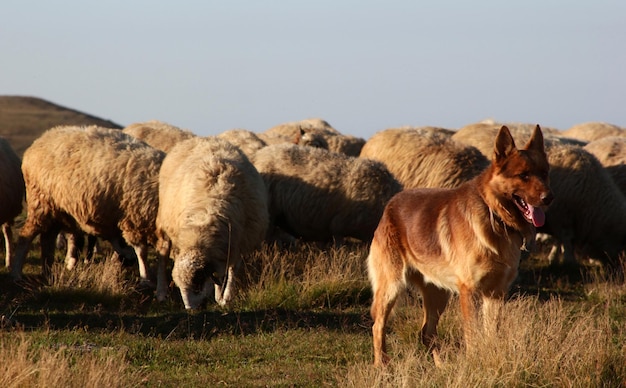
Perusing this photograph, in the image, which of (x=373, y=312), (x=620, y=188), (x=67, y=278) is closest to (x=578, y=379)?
(x=373, y=312)

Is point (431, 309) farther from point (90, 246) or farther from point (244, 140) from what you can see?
point (244, 140)

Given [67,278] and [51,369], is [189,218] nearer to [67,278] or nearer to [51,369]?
[67,278]

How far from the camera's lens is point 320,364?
330 inches

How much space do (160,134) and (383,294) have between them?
10759 mm

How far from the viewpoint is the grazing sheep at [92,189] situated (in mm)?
13086

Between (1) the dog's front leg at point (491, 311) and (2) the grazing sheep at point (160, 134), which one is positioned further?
(2) the grazing sheep at point (160, 134)

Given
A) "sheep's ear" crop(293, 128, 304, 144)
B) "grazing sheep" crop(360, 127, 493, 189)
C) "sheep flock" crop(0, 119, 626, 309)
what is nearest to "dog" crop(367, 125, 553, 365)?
"sheep flock" crop(0, 119, 626, 309)

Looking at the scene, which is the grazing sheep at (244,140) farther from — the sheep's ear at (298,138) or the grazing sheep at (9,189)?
the grazing sheep at (9,189)

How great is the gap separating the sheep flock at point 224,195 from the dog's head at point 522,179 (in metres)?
4.96

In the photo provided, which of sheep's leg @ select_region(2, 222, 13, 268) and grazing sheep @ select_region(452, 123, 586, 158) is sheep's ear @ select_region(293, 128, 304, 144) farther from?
sheep's leg @ select_region(2, 222, 13, 268)

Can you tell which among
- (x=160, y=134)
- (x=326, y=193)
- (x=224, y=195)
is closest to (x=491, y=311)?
(x=224, y=195)

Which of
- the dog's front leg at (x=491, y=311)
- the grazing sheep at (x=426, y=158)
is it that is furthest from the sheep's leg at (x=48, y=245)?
the dog's front leg at (x=491, y=311)

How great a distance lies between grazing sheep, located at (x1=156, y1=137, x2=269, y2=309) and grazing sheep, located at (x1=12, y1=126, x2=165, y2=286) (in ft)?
1.59

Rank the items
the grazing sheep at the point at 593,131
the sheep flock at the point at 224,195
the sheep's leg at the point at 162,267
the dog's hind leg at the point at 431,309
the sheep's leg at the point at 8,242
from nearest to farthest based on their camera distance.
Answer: the dog's hind leg at the point at 431,309 → the sheep flock at the point at 224,195 → the sheep's leg at the point at 162,267 → the sheep's leg at the point at 8,242 → the grazing sheep at the point at 593,131
